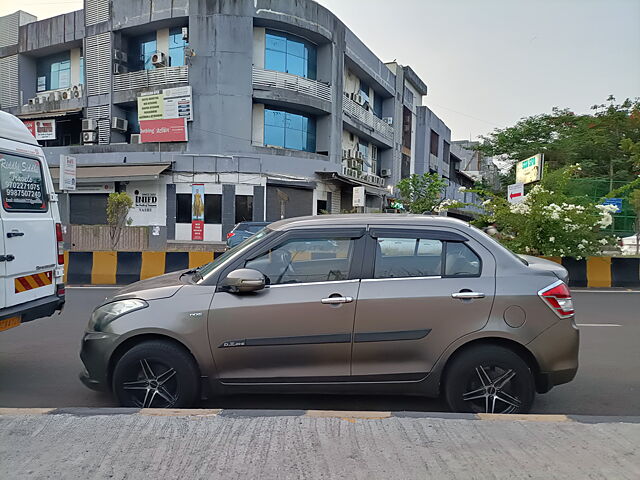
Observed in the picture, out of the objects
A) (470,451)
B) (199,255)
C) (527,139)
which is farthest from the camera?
(527,139)

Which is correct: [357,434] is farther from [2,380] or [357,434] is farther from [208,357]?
[2,380]

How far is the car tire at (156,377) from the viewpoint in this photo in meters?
3.80

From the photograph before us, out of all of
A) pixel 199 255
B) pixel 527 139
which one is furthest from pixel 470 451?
pixel 527 139

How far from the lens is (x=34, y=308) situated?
527 cm

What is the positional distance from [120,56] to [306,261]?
75.6 ft

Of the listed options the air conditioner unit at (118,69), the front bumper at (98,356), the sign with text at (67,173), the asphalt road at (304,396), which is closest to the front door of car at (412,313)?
the asphalt road at (304,396)

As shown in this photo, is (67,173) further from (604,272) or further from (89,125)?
(604,272)

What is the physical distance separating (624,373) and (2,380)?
6.67 meters

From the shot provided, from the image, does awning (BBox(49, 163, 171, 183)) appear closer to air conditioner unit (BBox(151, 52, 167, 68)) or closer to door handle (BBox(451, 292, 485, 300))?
air conditioner unit (BBox(151, 52, 167, 68))

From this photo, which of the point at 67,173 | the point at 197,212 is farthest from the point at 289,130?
the point at 67,173

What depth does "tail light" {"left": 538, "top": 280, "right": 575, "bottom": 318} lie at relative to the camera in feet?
12.5

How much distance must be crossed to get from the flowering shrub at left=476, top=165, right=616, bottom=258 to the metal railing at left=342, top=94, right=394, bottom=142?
15792 mm

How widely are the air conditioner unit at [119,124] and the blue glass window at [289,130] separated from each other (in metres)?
6.86

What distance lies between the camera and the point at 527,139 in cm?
3462
